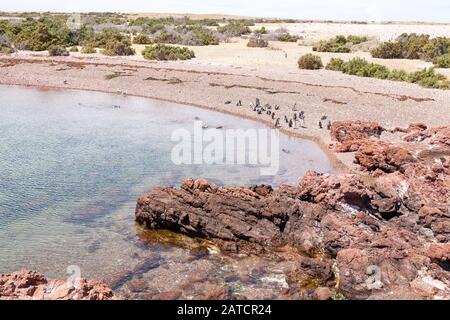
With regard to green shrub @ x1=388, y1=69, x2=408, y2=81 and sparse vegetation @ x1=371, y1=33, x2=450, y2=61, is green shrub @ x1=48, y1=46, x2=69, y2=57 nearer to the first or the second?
sparse vegetation @ x1=371, y1=33, x2=450, y2=61

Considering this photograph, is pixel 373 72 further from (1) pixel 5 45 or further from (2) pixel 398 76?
(1) pixel 5 45

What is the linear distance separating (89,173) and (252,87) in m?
23.8

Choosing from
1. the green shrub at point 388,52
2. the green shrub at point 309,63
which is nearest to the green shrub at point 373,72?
the green shrub at point 309,63

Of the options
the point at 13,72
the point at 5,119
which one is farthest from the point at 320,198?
the point at 13,72

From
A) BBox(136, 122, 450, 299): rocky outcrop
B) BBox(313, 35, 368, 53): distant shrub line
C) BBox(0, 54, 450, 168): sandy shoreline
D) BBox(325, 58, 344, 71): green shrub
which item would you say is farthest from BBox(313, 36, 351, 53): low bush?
BBox(136, 122, 450, 299): rocky outcrop

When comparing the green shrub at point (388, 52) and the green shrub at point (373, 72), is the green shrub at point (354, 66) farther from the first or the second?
the green shrub at point (388, 52)

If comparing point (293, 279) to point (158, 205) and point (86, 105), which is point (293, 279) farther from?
point (86, 105)

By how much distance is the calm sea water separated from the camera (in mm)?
16547

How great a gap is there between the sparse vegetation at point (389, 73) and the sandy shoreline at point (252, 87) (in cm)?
153

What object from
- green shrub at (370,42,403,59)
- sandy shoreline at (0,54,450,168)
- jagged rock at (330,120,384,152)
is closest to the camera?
jagged rock at (330,120,384,152)

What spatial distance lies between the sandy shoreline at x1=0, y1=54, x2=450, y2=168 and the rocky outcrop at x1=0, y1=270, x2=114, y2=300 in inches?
701

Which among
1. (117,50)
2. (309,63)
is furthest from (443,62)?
(117,50)
